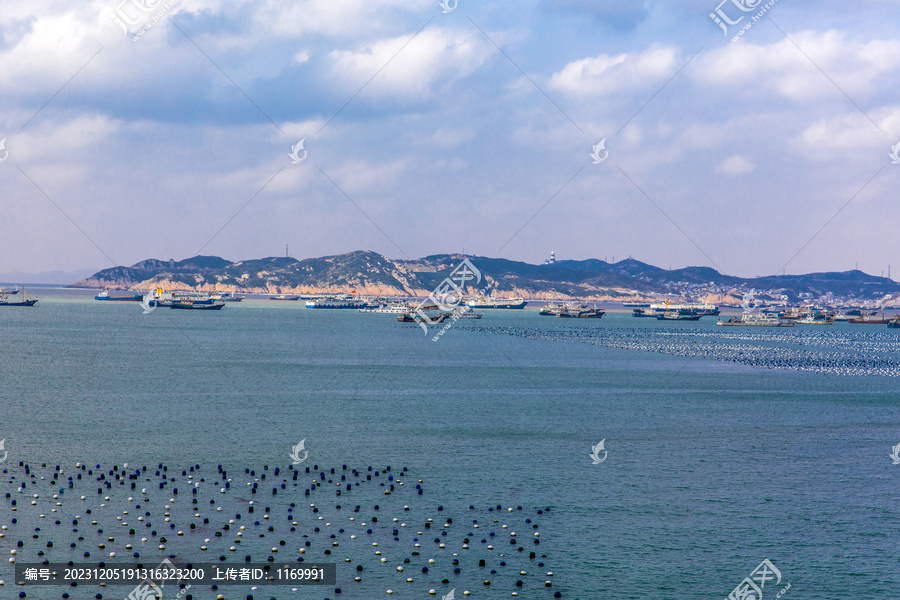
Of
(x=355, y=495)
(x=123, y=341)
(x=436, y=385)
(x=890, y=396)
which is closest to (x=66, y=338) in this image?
(x=123, y=341)

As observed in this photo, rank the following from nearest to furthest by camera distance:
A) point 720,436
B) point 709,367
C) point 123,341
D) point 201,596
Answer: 1. point 201,596
2. point 720,436
3. point 709,367
4. point 123,341

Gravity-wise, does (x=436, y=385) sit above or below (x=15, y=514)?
above

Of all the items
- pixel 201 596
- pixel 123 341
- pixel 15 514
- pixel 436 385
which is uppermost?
pixel 123 341

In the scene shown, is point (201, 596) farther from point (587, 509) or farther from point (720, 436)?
point (720, 436)

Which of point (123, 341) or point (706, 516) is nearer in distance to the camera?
point (706, 516)

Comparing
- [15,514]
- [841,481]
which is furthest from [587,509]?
[15,514]

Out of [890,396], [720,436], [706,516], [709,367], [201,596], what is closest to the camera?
[201,596]
